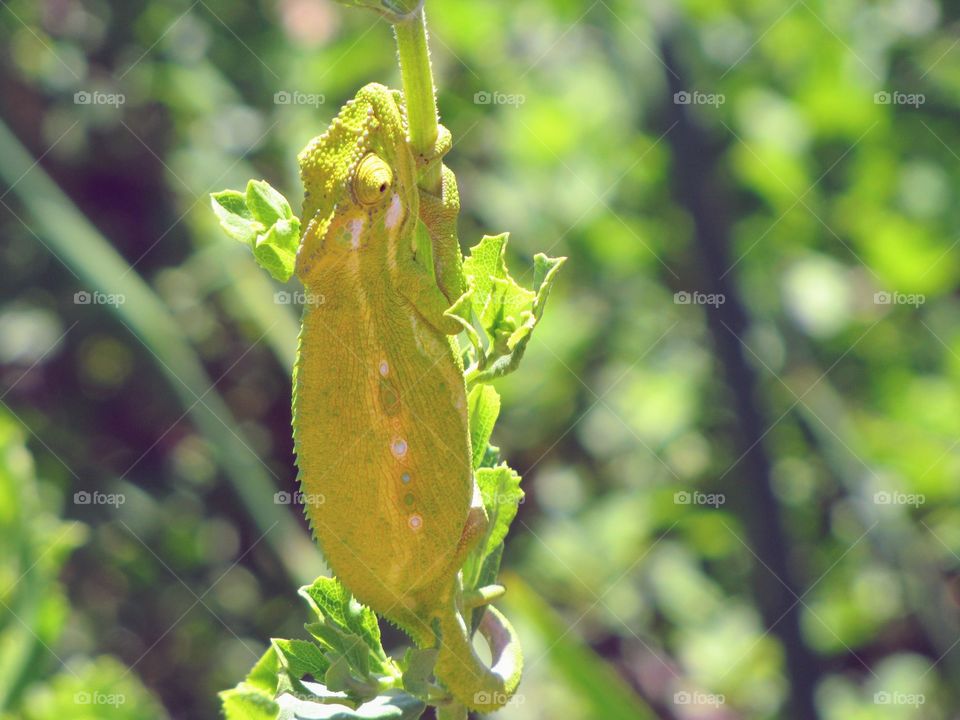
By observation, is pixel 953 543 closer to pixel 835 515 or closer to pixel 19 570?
pixel 835 515

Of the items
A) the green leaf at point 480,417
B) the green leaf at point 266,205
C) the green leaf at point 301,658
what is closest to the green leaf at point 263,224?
the green leaf at point 266,205

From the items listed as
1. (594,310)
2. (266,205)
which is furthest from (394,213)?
(594,310)

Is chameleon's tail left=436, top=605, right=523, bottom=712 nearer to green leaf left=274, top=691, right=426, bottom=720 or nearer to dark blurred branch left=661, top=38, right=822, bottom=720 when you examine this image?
green leaf left=274, top=691, right=426, bottom=720

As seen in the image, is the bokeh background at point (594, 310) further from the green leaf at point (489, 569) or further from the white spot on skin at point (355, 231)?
the white spot on skin at point (355, 231)

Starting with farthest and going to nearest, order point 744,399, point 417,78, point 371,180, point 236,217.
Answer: point 744,399, point 236,217, point 371,180, point 417,78

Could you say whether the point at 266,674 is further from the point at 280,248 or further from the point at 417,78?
the point at 417,78

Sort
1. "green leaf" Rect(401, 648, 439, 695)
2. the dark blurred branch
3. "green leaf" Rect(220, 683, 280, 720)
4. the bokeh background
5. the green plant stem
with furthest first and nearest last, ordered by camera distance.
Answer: the bokeh background → the dark blurred branch → "green leaf" Rect(401, 648, 439, 695) → "green leaf" Rect(220, 683, 280, 720) → the green plant stem

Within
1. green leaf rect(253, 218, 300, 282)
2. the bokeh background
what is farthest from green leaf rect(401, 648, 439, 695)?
the bokeh background
